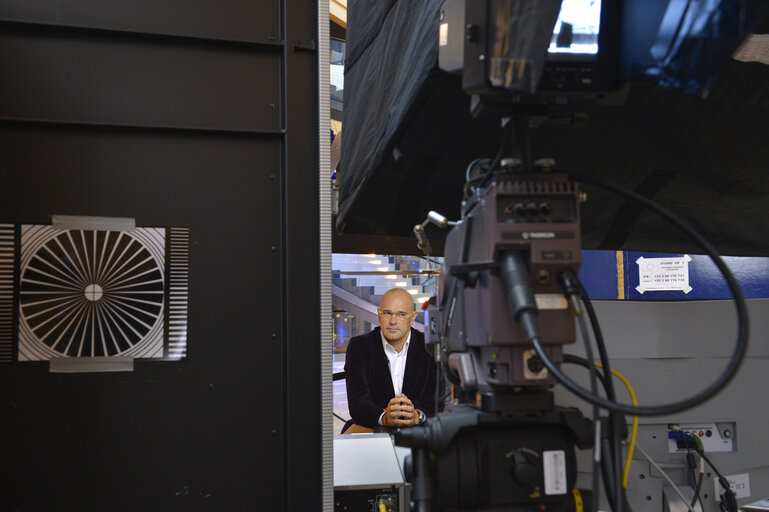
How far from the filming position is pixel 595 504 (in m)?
0.97

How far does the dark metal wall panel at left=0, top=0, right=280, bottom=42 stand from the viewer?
1639 mm

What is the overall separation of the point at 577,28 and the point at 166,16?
3.88ft

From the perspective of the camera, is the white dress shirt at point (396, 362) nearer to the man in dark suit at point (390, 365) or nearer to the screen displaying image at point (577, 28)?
the man in dark suit at point (390, 365)

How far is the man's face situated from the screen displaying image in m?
2.16

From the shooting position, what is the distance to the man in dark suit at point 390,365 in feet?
9.80

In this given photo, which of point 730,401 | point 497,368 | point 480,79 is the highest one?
point 480,79

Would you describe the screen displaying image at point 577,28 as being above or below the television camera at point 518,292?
above

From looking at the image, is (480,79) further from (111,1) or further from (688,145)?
(111,1)

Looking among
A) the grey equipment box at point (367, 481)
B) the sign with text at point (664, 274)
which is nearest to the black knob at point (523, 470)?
the grey equipment box at point (367, 481)

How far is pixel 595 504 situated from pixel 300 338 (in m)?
0.95

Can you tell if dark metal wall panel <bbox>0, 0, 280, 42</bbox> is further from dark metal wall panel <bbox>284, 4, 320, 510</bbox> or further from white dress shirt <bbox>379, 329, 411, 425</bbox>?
white dress shirt <bbox>379, 329, 411, 425</bbox>

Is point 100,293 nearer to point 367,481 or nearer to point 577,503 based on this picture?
point 367,481

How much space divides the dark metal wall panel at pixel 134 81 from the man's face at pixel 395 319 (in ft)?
5.24

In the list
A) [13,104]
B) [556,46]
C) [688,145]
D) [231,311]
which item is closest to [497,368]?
[556,46]
